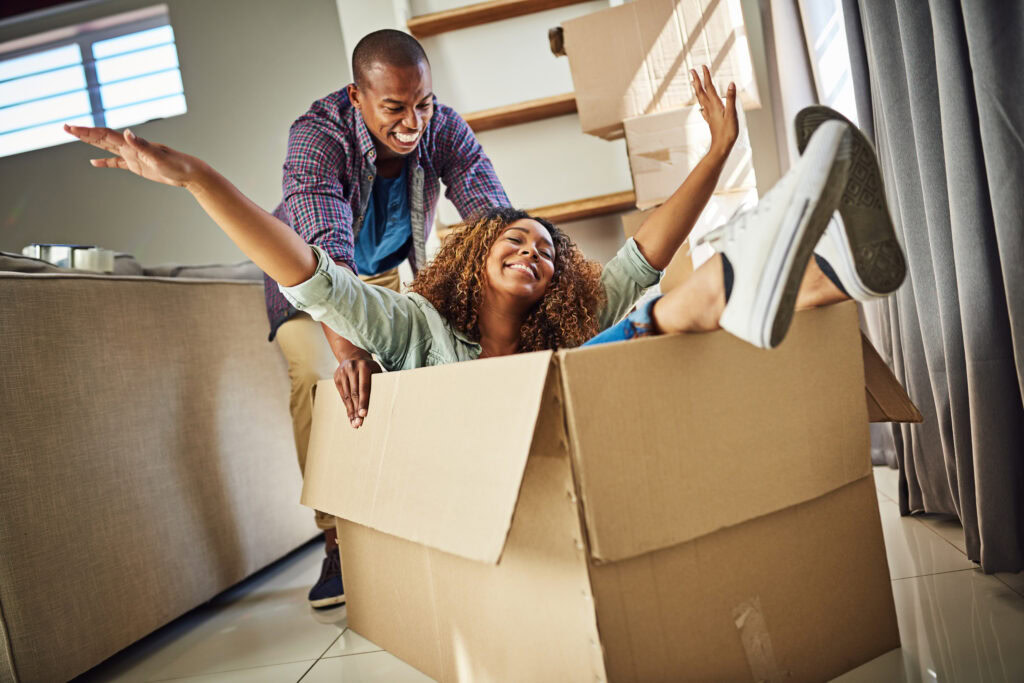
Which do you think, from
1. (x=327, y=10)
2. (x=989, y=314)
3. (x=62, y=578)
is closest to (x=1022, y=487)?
(x=989, y=314)

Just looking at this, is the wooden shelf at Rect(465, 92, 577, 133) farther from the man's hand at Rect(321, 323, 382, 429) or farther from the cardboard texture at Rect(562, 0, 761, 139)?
the man's hand at Rect(321, 323, 382, 429)

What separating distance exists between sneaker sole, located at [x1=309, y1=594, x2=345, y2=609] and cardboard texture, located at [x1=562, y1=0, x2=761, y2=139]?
1.32m

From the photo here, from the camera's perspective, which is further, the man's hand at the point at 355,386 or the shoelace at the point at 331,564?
the shoelace at the point at 331,564

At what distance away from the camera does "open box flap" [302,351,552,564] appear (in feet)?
2.64

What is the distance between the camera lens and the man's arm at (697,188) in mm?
1251

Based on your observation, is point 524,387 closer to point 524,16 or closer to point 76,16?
point 524,16

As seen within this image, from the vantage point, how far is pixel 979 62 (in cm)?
102

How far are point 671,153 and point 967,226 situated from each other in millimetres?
951

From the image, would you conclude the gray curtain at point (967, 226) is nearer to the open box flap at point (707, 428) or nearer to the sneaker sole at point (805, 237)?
the open box flap at point (707, 428)

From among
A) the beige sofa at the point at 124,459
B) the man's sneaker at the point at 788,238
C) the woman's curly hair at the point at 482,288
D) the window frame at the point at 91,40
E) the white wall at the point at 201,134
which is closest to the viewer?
the man's sneaker at the point at 788,238

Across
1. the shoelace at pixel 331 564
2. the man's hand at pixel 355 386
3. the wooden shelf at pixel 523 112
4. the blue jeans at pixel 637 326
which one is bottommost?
the shoelace at pixel 331 564

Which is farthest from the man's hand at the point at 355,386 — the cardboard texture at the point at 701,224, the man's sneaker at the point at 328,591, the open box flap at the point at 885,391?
the cardboard texture at the point at 701,224

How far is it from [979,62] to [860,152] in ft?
1.21

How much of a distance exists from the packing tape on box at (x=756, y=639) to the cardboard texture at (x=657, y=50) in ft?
4.73
